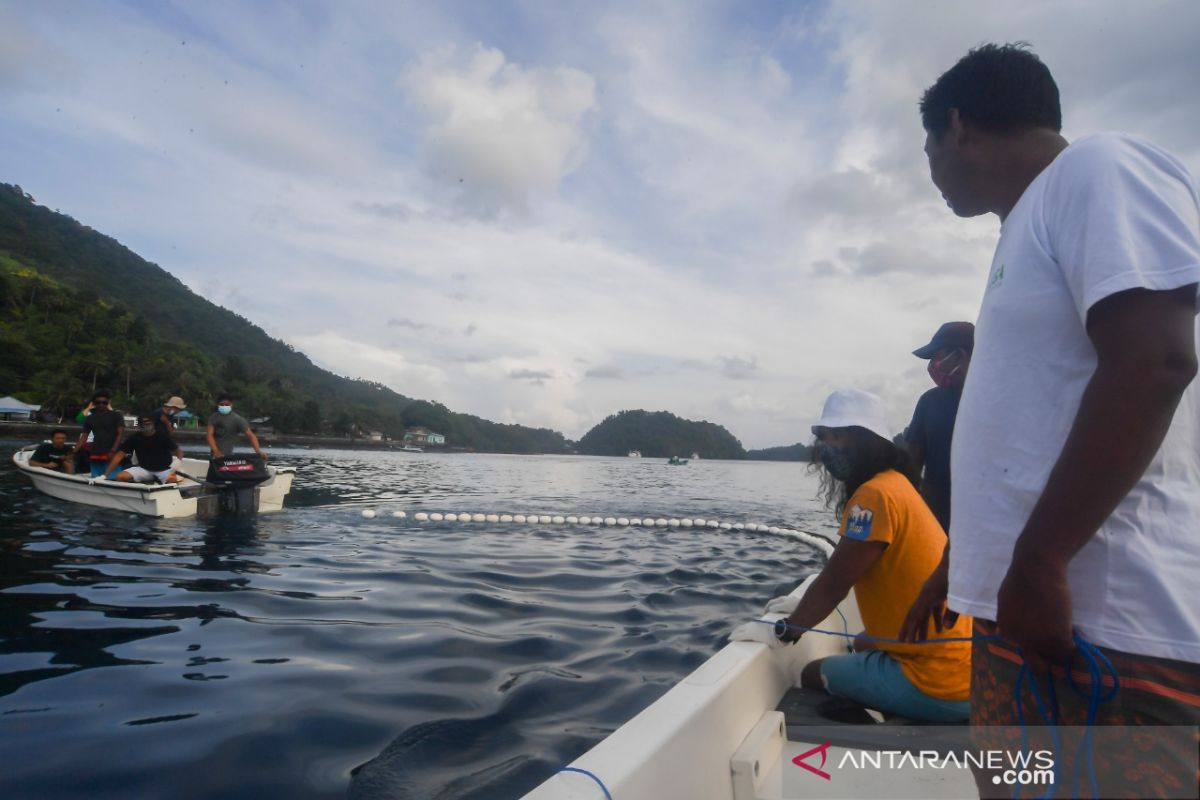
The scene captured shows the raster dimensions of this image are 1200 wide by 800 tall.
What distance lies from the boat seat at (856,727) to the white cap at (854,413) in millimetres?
1186

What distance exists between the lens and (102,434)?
11594 mm

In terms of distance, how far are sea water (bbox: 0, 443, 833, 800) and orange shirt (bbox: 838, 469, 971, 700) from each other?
1559mm

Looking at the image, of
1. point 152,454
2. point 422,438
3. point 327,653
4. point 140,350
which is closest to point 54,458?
point 152,454

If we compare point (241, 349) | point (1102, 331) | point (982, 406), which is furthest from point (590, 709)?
point (241, 349)

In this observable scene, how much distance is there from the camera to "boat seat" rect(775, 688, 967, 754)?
244cm

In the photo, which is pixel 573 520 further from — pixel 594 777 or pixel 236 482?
pixel 594 777

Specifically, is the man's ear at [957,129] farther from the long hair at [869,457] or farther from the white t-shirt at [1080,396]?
the long hair at [869,457]

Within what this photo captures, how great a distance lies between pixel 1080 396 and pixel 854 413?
5.74 feet

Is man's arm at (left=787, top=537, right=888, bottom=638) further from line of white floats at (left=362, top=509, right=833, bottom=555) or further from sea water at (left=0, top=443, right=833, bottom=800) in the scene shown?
line of white floats at (left=362, top=509, right=833, bottom=555)

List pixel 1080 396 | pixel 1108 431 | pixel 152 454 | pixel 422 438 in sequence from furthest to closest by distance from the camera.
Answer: pixel 422 438, pixel 152 454, pixel 1080 396, pixel 1108 431

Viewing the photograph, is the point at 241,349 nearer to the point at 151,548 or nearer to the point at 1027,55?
the point at 151,548

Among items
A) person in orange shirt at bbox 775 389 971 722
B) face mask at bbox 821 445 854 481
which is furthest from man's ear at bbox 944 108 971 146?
face mask at bbox 821 445 854 481

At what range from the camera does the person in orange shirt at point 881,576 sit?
2.56m

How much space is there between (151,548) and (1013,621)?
363 inches
